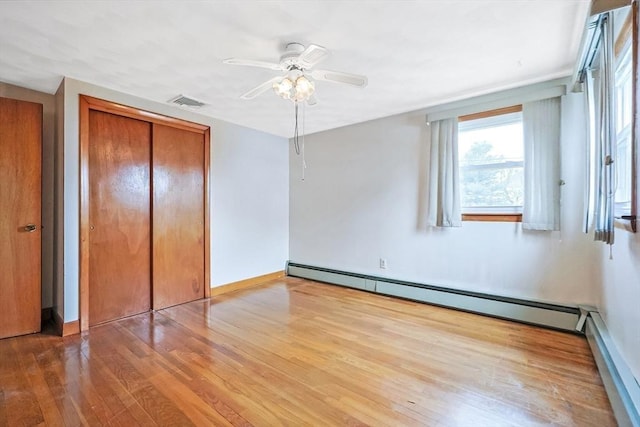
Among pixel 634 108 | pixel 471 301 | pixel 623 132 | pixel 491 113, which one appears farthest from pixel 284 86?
pixel 471 301

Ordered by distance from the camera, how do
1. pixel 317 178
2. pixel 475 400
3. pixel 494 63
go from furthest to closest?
pixel 317 178, pixel 494 63, pixel 475 400

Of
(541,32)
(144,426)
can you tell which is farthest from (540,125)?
(144,426)

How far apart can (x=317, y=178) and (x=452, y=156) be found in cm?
203

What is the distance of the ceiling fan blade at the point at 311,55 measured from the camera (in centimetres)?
175

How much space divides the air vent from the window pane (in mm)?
2959

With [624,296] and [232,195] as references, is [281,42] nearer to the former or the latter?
[232,195]

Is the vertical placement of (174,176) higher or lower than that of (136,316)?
higher

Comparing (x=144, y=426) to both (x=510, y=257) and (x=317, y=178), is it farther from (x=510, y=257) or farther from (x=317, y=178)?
(x=317, y=178)

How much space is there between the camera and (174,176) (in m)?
3.48

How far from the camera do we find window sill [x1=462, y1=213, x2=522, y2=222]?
2903 millimetres

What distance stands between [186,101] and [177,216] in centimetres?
133

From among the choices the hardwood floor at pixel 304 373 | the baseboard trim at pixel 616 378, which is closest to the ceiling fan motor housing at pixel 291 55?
the hardwood floor at pixel 304 373

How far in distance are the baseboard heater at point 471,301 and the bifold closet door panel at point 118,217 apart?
243 cm

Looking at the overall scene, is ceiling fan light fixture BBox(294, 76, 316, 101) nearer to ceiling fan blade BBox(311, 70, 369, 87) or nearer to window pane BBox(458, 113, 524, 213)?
ceiling fan blade BBox(311, 70, 369, 87)
